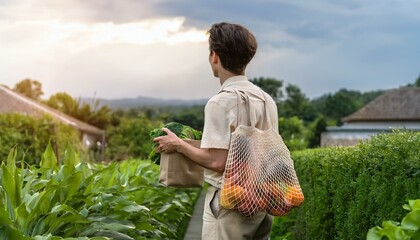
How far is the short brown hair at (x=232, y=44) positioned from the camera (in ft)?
12.8

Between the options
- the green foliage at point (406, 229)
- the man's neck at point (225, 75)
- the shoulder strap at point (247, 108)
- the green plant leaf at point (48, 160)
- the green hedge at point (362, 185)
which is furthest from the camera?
the green plant leaf at point (48, 160)

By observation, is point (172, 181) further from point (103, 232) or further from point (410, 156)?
point (103, 232)

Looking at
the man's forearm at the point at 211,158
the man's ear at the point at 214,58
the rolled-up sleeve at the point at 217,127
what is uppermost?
the man's ear at the point at 214,58

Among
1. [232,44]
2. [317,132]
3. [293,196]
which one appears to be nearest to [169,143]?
[232,44]

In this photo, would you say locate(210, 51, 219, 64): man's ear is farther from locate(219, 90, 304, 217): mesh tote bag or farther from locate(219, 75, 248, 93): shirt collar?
locate(219, 90, 304, 217): mesh tote bag

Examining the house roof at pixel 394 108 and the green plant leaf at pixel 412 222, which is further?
the house roof at pixel 394 108

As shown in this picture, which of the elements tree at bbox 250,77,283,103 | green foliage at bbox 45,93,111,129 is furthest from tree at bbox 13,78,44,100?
tree at bbox 250,77,283,103

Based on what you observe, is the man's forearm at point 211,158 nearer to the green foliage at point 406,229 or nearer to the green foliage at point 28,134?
the green foliage at point 406,229

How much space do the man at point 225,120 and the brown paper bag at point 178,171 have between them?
0.04 meters

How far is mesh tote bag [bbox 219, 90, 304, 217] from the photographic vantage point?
3.77 metres

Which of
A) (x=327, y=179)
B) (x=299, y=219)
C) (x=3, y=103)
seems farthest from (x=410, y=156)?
(x=3, y=103)

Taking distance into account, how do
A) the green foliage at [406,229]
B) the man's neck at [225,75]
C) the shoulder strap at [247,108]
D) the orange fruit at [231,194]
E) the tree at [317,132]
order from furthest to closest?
the tree at [317,132]
the man's neck at [225,75]
the shoulder strap at [247,108]
the orange fruit at [231,194]
the green foliage at [406,229]

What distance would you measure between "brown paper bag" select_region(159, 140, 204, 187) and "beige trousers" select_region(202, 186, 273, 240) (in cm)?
12

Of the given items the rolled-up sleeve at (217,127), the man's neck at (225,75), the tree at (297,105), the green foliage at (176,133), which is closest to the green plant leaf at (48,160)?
the green foliage at (176,133)
